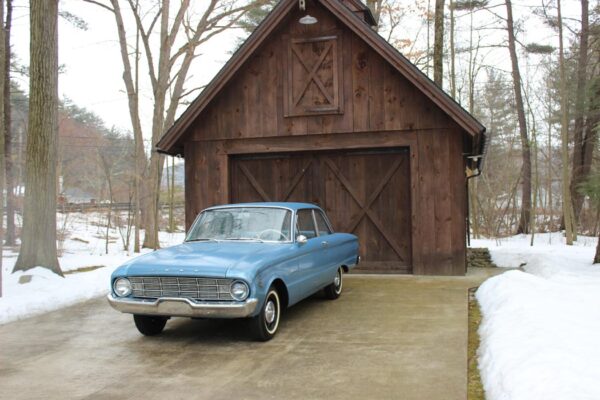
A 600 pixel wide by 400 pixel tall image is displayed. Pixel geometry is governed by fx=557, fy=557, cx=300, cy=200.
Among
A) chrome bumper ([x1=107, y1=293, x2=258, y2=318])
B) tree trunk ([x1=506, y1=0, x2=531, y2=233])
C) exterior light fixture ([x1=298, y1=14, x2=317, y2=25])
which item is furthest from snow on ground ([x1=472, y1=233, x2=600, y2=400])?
tree trunk ([x1=506, y1=0, x2=531, y2=233])

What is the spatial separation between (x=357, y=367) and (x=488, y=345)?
4.70ft

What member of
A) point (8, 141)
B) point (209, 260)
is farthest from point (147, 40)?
point (209, 260)

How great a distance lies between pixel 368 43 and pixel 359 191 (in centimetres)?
307

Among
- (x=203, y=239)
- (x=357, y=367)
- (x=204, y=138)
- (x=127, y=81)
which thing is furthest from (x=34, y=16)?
(x=127, y=81)

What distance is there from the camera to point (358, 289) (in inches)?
389

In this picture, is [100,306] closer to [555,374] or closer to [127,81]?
[555,374]

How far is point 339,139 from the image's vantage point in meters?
11.9

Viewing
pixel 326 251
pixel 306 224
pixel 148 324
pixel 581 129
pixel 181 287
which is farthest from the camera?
pixel 581 129

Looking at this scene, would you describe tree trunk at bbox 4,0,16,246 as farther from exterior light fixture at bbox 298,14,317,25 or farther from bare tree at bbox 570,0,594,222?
bare tree at bbox 570,0,594,222

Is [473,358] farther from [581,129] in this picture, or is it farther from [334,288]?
[581,129]

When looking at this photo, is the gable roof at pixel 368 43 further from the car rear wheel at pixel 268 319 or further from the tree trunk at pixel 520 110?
the tree trunk at pixel 520 110

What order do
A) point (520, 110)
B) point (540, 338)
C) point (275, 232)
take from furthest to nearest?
point (520, 110) → point (275, 232) → point (540, 338)

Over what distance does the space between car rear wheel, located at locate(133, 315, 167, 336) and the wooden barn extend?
5787 mm

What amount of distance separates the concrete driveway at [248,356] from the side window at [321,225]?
113 cm
